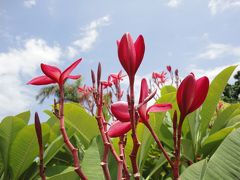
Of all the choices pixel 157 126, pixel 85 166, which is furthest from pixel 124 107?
pixel 157 126

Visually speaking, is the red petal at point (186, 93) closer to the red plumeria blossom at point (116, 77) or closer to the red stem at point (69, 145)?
the red stem at point (69, 145)

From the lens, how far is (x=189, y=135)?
1563mm

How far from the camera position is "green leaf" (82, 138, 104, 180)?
922 mm

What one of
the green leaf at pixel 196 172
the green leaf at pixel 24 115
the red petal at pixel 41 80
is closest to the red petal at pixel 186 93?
the green leaf at pixel 196 172

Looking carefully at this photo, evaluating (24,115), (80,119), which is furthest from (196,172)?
(24,115)

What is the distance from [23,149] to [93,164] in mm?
516

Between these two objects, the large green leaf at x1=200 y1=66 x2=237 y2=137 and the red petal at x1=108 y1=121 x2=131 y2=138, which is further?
the large green leaf at x1=200 y1=66 x2=237 y2=137

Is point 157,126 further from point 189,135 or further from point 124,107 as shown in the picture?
point 124,107

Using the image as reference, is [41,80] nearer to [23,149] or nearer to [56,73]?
[56,73]

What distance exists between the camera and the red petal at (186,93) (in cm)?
56

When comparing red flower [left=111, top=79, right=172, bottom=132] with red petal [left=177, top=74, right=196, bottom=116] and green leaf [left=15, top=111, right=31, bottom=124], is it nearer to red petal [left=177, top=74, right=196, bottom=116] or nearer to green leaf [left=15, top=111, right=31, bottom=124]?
red petal [left=177, top=74, right=196, bottom=116]

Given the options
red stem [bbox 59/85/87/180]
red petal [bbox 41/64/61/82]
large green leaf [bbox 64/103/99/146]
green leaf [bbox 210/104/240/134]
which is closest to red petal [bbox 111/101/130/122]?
red stem [bbox 59/85/87/180]

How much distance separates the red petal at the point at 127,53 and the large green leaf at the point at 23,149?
2.90 feet

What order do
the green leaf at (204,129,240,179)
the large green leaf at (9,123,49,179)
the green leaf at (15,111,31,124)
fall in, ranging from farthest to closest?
the green leaf at (15,111,31,124) < the large green leaf at (9,123,49,179) < the green leaf at (204,129,240,179)
